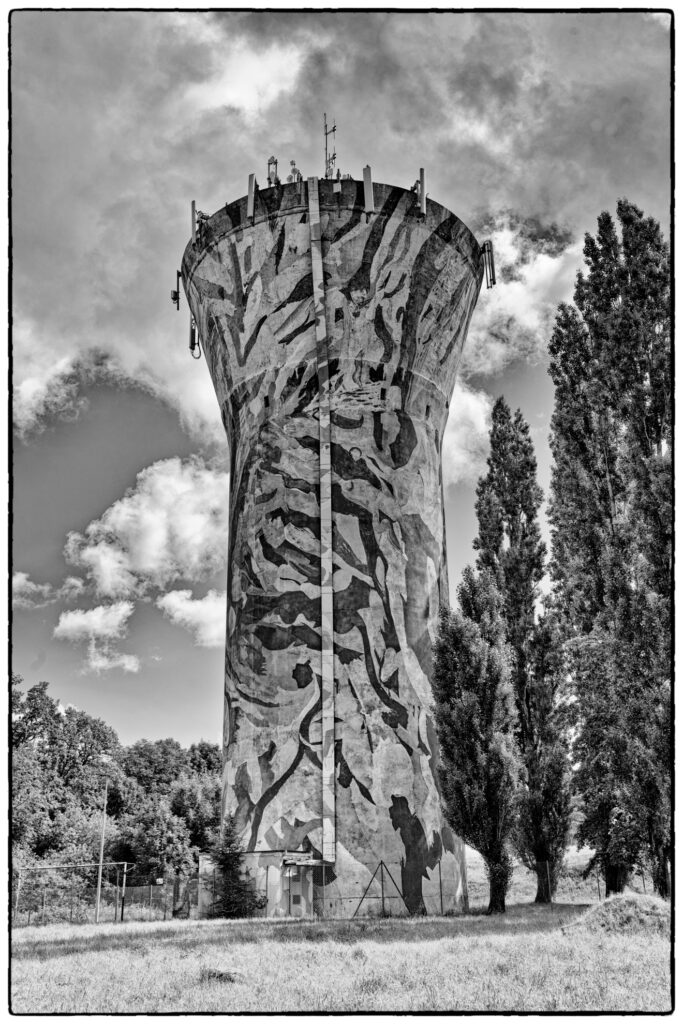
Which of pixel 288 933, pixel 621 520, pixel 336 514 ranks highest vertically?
pixel 336 514

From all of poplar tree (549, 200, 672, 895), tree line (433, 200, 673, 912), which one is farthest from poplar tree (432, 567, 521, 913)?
poplar tree (549, 200, 672, 895)

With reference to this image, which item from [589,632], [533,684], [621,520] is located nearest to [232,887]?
[533,684]

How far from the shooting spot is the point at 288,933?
1246 centimetres

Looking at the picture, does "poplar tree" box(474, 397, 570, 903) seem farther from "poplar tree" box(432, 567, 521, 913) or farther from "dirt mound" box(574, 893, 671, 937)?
"dirt mound" box(574, 893, 671, 937)

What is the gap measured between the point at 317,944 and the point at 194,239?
52.0 ft

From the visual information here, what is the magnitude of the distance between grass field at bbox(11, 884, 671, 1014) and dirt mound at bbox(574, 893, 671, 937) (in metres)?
0.02

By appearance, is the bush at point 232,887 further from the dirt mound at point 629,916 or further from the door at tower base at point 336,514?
the dirt mound at point 629,916

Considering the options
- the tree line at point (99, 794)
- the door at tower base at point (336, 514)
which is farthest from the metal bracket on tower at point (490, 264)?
the tree line at point (99, 794)

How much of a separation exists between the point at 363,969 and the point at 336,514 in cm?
1128

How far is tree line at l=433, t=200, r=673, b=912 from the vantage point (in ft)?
39.5

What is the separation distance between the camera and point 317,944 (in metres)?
11.1

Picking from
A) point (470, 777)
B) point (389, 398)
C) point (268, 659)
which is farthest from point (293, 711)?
point (389, 398)

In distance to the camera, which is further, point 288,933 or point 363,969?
point 288,933

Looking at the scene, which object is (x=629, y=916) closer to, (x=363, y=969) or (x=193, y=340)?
(x=363, y=969)
